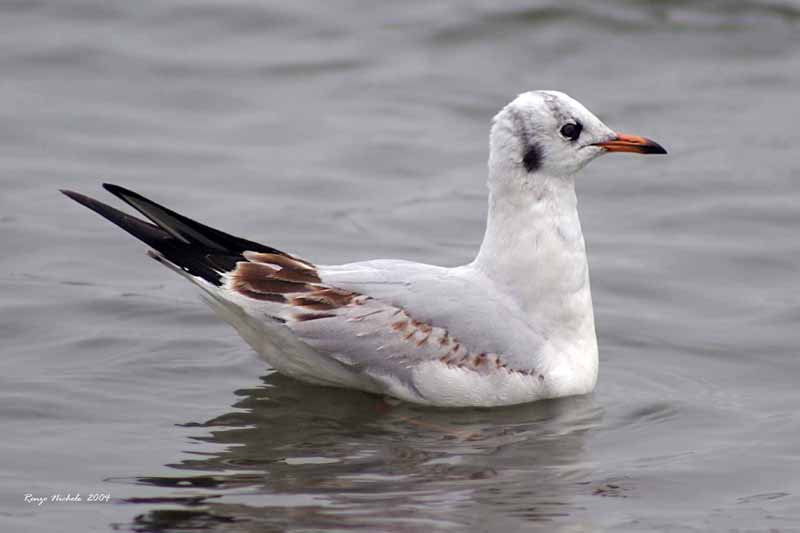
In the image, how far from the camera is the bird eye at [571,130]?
25.9ft

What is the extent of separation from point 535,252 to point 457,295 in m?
0.50

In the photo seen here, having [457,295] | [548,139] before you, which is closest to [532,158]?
[548,139]

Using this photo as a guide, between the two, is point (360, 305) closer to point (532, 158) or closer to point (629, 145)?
point (532, 158)

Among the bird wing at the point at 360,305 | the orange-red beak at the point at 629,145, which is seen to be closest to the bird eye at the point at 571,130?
the orange-red beak at the point at 629,145

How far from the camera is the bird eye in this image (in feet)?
25.9

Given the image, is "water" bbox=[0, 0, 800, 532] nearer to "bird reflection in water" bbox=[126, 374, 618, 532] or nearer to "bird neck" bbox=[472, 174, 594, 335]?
"bird reflection in water" bbox=[126, 374, 618, 532]

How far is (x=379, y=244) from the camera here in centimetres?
1038

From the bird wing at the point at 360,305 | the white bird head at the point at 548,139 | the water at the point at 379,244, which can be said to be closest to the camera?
the water at the point at 379,244

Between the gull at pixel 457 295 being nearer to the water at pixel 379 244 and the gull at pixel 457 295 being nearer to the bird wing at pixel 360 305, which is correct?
the bird wing at pixel 360 305

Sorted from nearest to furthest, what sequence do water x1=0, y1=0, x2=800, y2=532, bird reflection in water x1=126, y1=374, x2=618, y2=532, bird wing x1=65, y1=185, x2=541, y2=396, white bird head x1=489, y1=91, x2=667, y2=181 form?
bird reflection in water x1=126, y1=374, x2=618, y2=532 < water x1=0, y1=0, x2=800, y2=532 < bird wing x1=65, y1=185, x2=541, y2=396 < white bird head x1=489, y1=91, x2=667, y2=181

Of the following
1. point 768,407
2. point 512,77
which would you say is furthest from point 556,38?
point 768,407


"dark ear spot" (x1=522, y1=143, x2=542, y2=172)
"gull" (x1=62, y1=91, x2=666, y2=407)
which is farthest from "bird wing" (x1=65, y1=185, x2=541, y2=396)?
"dark ear spot" (x1=522, y1=143, x2=542, y2=172)

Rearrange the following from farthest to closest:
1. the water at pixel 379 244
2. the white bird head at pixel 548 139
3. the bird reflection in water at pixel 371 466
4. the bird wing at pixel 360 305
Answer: the white bird head at pixel 548 139, the bird wing at pixel 360 305, the water at pixel 379 244, the bird reflection in water at pixel 371 466


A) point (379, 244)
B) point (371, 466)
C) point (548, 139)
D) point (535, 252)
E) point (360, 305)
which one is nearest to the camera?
point (371, 466)
